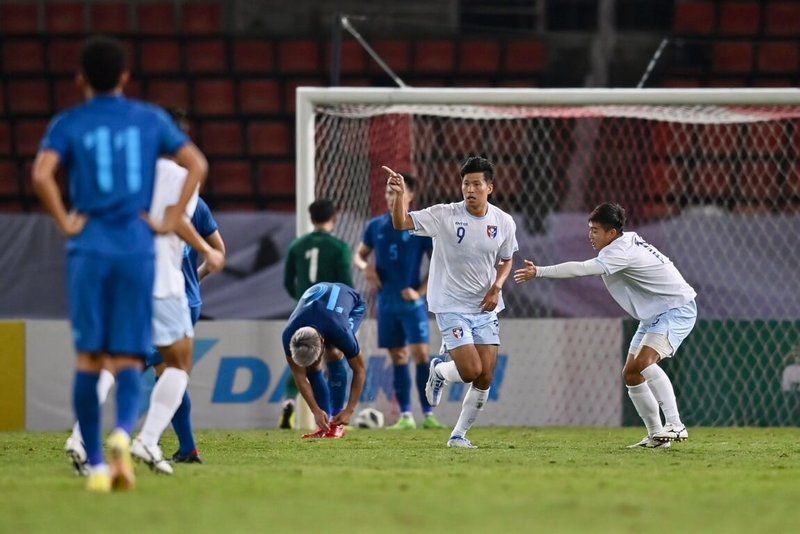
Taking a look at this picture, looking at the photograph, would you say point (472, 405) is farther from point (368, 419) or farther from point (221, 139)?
point (221, 139)

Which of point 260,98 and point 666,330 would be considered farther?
point 260,98

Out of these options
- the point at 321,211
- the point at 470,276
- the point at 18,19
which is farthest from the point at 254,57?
the point at 470,276

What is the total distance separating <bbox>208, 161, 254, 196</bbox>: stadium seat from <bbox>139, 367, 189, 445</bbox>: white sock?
970 cm

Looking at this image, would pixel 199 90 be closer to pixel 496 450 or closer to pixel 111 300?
pixel 496 450

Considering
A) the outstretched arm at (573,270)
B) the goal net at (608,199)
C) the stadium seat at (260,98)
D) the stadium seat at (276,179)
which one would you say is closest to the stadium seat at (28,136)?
the stadium seat at (260,98)

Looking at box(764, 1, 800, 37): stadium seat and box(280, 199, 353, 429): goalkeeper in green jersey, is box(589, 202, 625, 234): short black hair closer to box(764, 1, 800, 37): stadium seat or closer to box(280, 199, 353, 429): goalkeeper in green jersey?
box(280, 199, 353, 429): goalkeeper in green jersey

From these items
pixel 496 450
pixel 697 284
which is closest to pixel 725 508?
pixel 496 450

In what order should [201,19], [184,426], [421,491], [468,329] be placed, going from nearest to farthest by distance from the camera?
[421,491]
[184,426]
[468,329]
[201,19]

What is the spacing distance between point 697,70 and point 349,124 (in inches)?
219

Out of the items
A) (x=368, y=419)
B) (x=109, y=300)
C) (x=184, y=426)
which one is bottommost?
(x=368, y=419)

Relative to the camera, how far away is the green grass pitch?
197 inches

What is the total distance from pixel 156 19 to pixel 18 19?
1.67 m

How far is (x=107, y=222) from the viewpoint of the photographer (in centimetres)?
591

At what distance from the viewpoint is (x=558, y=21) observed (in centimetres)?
1748
